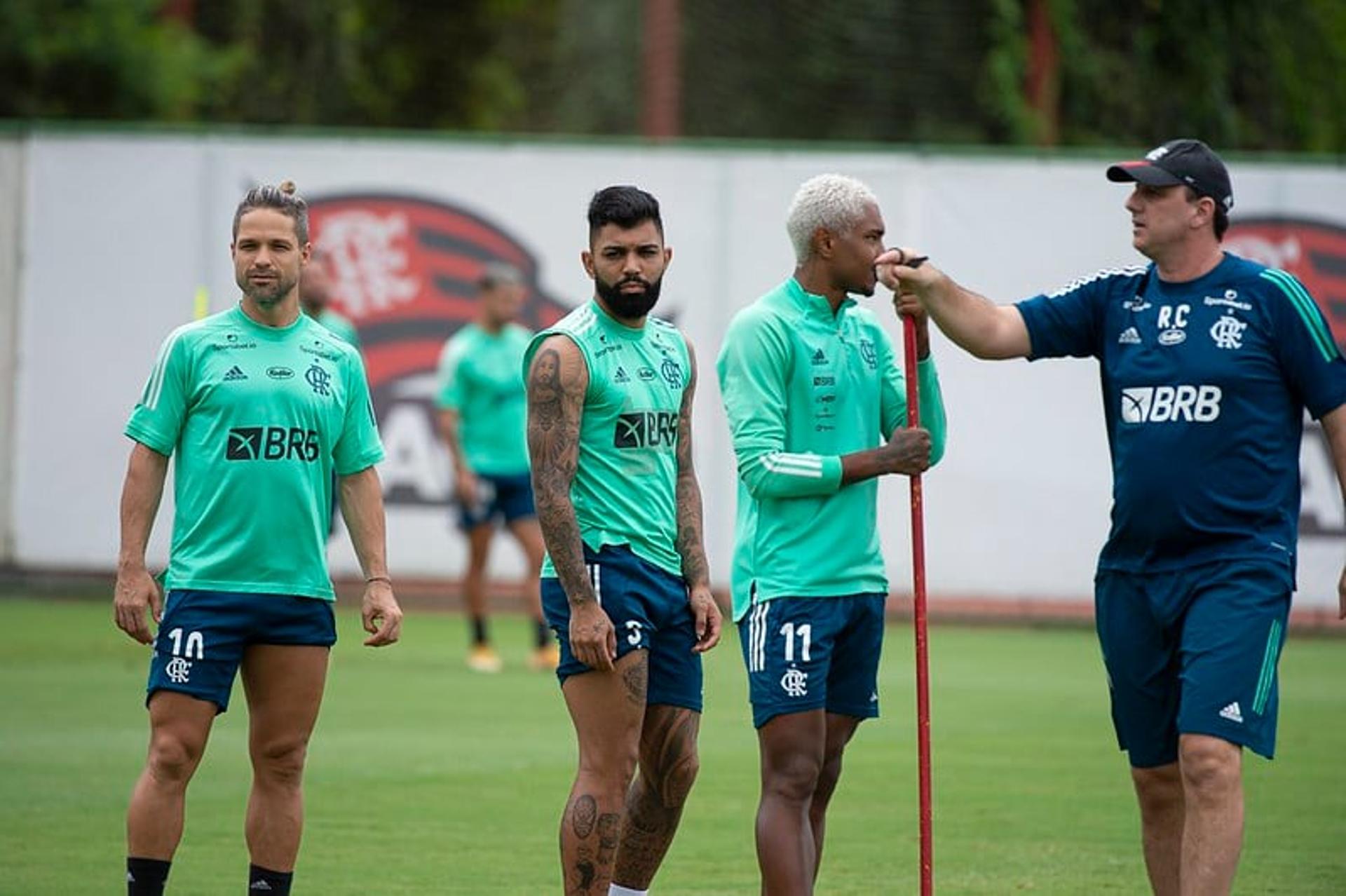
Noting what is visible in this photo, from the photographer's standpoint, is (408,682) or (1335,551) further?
(1335,551)

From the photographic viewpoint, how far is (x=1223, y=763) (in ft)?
22.6

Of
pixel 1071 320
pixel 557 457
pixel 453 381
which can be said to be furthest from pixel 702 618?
pixel 453 381

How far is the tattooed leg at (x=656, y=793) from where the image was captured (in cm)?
747

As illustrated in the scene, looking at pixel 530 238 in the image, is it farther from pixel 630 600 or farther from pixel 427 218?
pixel 630 600

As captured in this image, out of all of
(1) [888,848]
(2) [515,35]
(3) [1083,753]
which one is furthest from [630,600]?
(2) [515,35]

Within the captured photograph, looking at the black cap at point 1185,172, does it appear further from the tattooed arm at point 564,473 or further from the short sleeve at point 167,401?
the short sleeve at point 167,401

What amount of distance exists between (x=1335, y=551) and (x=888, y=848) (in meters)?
10.3

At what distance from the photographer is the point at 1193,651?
23.1 ft

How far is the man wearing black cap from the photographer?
701 cm

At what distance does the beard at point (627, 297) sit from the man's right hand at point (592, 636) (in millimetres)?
921

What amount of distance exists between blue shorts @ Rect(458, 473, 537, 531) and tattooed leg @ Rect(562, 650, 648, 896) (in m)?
8.70

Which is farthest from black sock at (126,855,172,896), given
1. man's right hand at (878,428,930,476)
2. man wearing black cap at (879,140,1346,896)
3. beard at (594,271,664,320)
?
man wearing black cap at (879,140,1346,896)

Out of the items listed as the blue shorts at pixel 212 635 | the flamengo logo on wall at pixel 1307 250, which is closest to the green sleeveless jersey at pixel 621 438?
the blue shorts at pixel 212 635

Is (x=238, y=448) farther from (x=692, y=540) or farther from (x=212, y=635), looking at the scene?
(x=692, y=540)
